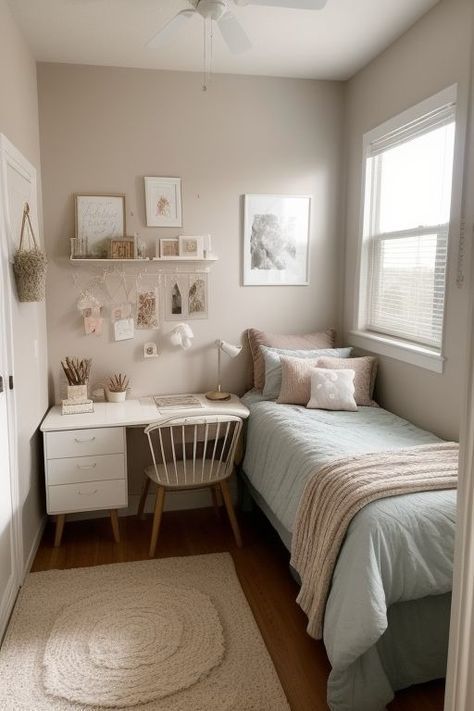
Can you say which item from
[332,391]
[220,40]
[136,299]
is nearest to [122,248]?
[136,299]

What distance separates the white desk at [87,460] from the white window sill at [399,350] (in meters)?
0.90

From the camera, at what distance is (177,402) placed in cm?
341

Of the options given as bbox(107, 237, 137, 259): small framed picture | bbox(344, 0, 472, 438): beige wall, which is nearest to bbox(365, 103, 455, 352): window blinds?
bbox(344, 0, 472, 438): beige wall

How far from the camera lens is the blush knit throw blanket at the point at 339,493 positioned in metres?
2.01

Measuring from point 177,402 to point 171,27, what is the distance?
76.9 inches

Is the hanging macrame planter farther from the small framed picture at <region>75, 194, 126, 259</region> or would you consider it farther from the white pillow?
the white pillow

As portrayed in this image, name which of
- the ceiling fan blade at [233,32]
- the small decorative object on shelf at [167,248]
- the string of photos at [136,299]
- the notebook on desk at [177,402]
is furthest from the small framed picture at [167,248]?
the ceiling fan blade at [233,32]

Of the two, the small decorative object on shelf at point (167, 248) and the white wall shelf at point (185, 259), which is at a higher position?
the small decorative object on shelf at point (167, 248)

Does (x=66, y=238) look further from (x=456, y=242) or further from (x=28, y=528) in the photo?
(x=456, y=242)

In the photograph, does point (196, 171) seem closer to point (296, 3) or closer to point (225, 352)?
point (225, 352)

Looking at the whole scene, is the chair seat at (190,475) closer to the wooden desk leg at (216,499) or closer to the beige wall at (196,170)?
the wooden desk leg at (216,499)

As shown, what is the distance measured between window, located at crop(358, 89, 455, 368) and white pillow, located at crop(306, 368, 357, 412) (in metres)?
0.40

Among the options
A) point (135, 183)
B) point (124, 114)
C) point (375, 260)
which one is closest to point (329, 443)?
point (375, 260)

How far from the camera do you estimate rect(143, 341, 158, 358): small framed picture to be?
355cm
